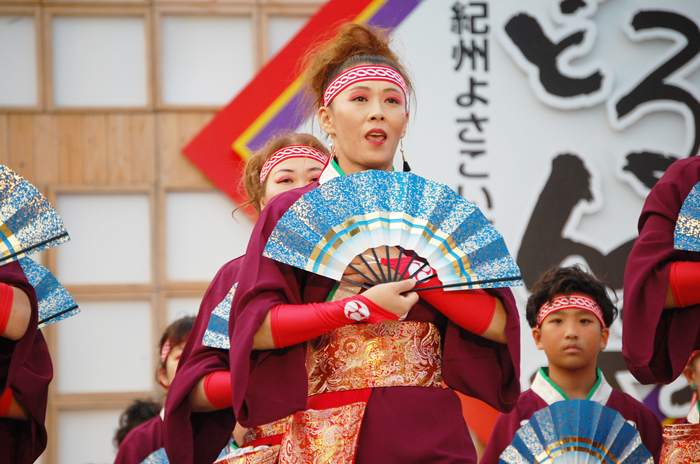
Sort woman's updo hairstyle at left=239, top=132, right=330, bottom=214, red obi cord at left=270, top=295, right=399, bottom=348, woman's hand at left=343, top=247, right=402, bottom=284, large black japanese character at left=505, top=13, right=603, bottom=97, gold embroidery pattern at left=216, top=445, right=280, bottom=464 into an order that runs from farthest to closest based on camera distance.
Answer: large black japanese character at left=505, top=13, right=603, bottom=97 → woman's updo hairstyle at left=239, top=132, right=330, bottom=214 → gold embroidery pattern at left=216, top=445, right=280, bottom=464 → woman's hand at left=343, top=247, right=402, bottom=284 → red obi cord at left=270, top=295, right=399, bottom=348

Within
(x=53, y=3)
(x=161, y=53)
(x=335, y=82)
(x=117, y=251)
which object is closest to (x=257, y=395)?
(x=335, y=82)

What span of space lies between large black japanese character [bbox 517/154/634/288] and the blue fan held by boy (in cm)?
274

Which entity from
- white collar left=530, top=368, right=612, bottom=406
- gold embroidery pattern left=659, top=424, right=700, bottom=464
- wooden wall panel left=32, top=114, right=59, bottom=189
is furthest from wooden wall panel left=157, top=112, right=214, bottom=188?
gold embroidery pattern left=659, top=424, right=700, bottom=464

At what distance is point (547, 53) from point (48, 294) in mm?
3276

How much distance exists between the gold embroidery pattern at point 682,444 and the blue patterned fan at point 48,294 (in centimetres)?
194

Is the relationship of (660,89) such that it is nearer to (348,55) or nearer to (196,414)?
(348,55)

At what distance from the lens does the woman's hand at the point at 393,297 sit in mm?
1698

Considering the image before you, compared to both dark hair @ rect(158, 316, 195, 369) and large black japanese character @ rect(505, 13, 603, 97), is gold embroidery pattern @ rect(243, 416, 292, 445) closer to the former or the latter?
dark hair @ rect(158, 316, 195, 369)

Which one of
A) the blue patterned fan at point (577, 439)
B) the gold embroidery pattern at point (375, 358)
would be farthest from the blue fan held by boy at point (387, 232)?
the blue patterned fan at point (577, 439)

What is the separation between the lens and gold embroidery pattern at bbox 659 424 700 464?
250 centimetres

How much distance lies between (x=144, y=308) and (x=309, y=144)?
226 cm

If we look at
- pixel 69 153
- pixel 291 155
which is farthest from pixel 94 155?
pixel 291 155

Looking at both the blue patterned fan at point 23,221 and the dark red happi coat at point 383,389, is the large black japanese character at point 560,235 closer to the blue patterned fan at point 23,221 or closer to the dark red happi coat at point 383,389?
the dark red happi coat at point 383,389

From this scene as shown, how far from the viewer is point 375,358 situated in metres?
1.82
